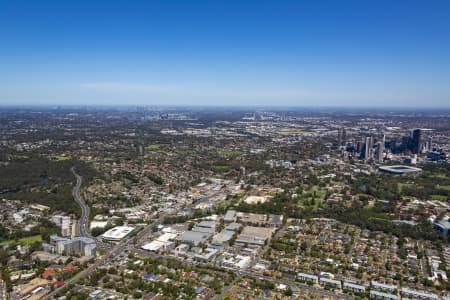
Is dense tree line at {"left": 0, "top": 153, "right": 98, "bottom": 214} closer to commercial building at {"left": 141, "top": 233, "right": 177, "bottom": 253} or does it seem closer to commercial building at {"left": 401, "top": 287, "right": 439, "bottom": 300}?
commercial building at {"left": 141, "top": 233, "right": 177, "bottom": 253}

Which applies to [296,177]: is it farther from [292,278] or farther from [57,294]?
[57,294]

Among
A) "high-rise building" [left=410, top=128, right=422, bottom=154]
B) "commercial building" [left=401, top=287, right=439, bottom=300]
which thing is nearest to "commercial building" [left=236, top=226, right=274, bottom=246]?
"commercial building" [left=401, top=287, right=439, bottom=300]

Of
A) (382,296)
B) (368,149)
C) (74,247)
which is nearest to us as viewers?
(382,296)

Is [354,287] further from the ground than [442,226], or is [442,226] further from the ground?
[442,226]

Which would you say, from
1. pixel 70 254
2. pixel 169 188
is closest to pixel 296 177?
pixel 169 188

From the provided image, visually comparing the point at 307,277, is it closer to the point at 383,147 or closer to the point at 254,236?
the point at 254,236

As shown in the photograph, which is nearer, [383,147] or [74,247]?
[74,247]

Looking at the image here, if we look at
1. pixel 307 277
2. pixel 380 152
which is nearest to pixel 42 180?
pixel 307 277
